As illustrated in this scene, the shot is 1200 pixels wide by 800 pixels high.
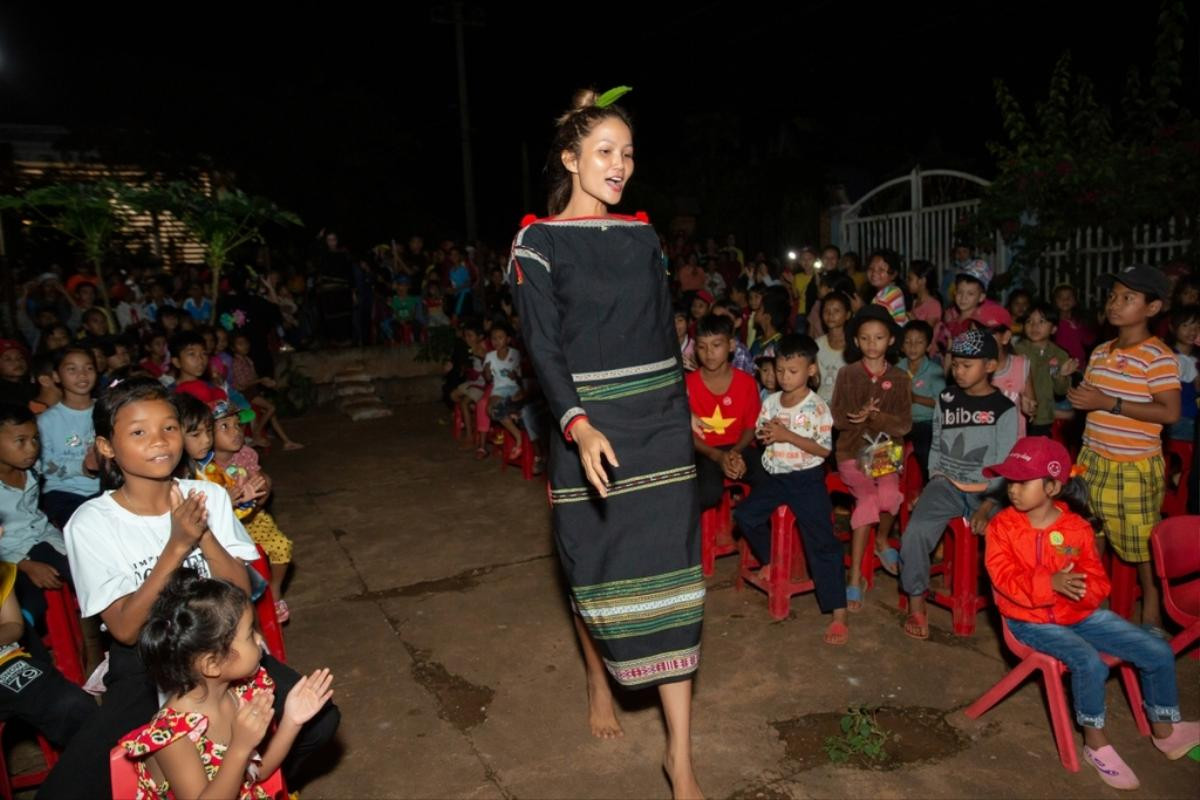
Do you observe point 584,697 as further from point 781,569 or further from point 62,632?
point 62,632

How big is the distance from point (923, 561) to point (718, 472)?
106 centimetres

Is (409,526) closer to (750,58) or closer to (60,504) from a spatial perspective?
(60,504)

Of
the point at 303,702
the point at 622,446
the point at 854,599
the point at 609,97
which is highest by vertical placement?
the point at 609,97

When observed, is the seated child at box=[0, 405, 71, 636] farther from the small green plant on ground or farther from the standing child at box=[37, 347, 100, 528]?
the small green plant on ground

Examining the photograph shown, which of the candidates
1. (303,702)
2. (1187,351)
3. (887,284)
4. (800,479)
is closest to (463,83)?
(887,284)

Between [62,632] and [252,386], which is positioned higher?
[252,386]

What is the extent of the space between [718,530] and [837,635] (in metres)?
1.14

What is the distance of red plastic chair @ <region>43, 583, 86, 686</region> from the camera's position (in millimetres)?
3480

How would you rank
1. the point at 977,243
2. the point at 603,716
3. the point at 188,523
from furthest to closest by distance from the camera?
the point at 977,243 → the point at 603,716 → the point at 188,523

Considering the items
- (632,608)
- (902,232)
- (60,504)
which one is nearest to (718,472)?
(632,608)

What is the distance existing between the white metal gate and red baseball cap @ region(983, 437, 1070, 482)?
701 centimetres

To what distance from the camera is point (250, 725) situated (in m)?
1.99

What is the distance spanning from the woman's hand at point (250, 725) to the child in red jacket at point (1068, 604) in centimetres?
245

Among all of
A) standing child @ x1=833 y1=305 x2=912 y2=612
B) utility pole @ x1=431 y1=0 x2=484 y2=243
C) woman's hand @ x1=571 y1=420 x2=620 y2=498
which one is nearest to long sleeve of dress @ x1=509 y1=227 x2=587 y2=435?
woman's hand @ x1=571 y1=420 x2=620 y2=498
